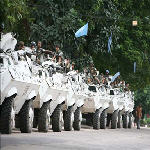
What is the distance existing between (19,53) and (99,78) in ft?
44.9

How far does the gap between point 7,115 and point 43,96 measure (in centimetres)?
365

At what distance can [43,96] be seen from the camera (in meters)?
19.8

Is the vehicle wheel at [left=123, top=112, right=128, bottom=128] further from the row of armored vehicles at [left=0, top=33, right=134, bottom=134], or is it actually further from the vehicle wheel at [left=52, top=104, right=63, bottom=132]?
the vehicle wheel at [left=52, top=104, right=63, bottom=132]

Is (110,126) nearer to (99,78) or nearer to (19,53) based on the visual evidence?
(99,78)

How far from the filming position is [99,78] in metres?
31.8

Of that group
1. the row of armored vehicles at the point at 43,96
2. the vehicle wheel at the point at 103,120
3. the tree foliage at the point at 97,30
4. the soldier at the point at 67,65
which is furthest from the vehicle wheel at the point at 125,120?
the soldier at the point at 67,65

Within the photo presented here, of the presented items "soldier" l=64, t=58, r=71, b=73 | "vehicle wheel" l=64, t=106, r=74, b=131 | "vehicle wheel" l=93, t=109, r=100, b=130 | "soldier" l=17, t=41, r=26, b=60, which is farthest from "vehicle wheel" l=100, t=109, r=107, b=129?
"soldier" l=17, t=41, r=26, b=60

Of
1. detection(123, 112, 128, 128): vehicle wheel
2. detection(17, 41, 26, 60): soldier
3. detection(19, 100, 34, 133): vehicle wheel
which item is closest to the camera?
detection(19, 100, 34, 133): vehicle wheel

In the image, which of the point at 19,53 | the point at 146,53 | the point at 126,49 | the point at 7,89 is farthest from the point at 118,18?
the point at 7,89

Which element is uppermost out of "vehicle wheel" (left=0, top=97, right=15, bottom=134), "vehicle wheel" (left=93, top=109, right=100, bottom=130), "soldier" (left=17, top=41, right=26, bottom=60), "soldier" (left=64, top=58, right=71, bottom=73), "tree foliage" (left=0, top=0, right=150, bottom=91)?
"tree foliage" (left=0, top=0, right=150, bottom=91)

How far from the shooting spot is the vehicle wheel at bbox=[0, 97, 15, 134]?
1623 cm

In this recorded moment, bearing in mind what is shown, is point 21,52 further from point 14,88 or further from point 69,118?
point 69,118

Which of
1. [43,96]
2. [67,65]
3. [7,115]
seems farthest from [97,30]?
[7,115]

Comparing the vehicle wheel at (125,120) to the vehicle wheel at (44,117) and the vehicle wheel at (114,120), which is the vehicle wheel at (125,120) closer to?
the vehicle wheel at (114,120)
